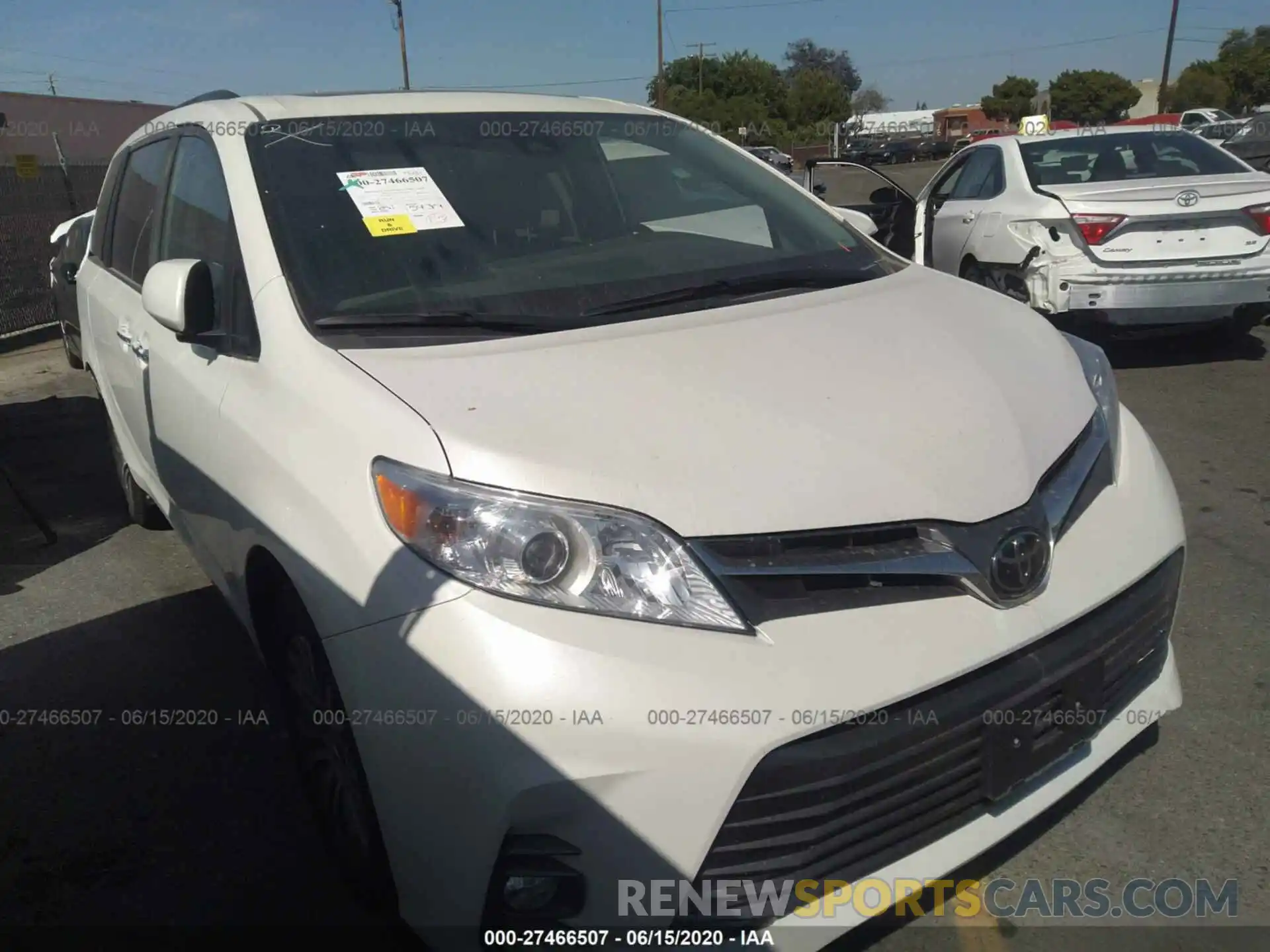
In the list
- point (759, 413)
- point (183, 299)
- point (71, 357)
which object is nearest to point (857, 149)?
point (71, 357)

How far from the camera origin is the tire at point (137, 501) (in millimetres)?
4828

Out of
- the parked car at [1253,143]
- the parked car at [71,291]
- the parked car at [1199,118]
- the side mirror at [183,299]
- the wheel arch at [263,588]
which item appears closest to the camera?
the wheel arch at [263,588]

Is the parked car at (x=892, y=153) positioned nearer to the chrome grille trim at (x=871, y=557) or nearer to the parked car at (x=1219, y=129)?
the parked car at (x=1219, y=129)

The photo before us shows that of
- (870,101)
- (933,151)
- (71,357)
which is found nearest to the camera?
(71,357)

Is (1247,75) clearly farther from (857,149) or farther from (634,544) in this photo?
(634,544)

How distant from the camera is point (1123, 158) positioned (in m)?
7.18

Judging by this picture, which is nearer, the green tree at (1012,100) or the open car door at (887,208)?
the open car door at (887,208)

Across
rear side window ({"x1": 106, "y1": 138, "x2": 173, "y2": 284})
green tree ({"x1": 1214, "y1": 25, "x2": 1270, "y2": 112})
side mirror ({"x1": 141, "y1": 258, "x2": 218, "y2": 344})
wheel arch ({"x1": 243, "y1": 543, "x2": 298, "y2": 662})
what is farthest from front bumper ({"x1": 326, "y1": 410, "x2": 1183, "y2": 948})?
green tree ({"x1": 1214, "y1": 25, "x2": 1270, "y2": 112})

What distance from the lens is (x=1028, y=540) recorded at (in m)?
2.04

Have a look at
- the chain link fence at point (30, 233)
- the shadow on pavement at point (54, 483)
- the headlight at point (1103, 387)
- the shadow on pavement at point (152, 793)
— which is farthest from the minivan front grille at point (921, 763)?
the chain link fence at point (30, 233)

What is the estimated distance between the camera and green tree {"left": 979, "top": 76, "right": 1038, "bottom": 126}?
71500mm

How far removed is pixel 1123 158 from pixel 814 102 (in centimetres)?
6821

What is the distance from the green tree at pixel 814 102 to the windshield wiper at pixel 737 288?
239 ft

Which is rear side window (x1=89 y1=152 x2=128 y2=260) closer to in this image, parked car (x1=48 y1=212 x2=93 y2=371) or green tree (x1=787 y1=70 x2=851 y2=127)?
parked car (x1=48 y1=212 x2=93 y2=371)
